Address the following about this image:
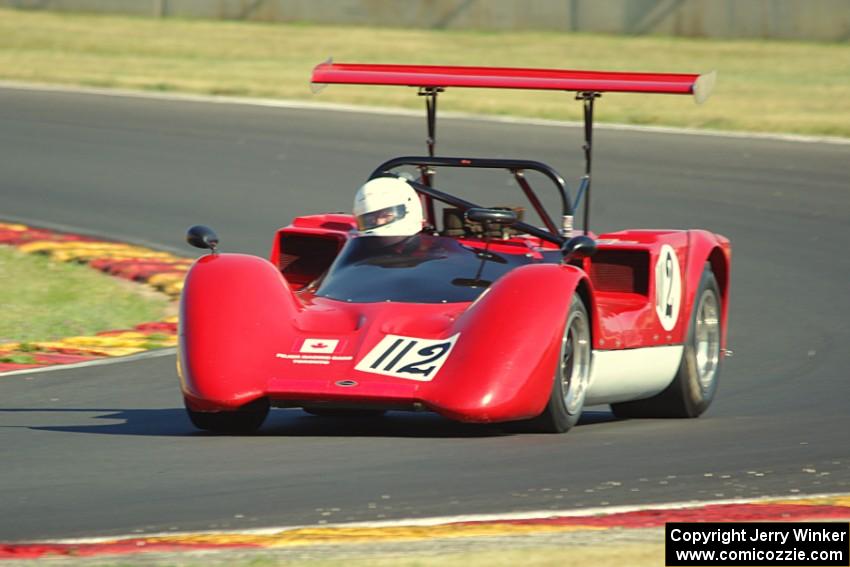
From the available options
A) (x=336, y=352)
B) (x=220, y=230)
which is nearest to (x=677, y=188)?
(x=220, y=230)

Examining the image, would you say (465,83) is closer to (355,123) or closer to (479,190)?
(479,190)

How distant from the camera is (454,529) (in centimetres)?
561

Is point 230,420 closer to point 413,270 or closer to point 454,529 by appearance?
point 413,270

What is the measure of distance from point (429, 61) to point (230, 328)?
22.8 metres

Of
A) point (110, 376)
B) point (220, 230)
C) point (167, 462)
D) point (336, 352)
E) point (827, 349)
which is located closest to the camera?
point (167, 462)

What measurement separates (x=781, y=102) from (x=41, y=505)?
20498 millimetres

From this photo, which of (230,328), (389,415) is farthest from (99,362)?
(230,328)

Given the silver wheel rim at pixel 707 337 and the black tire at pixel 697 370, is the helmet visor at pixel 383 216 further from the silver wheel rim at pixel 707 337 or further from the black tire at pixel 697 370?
the silver wheel rim at pixel 707 337

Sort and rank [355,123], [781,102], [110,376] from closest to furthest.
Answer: [110,376]
[355,123]
[781,102]

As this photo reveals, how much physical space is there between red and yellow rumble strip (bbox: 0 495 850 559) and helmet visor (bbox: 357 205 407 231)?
10.2 feet

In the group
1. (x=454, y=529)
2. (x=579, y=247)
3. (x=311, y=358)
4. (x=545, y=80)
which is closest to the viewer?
(x=454, y=529)

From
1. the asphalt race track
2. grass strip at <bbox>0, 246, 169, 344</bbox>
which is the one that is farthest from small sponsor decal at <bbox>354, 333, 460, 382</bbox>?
grass strip at <bbox>0, 246, 169, 344</bbox>

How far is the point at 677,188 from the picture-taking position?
18.5 m

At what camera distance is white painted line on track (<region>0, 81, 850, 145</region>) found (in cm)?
2189
